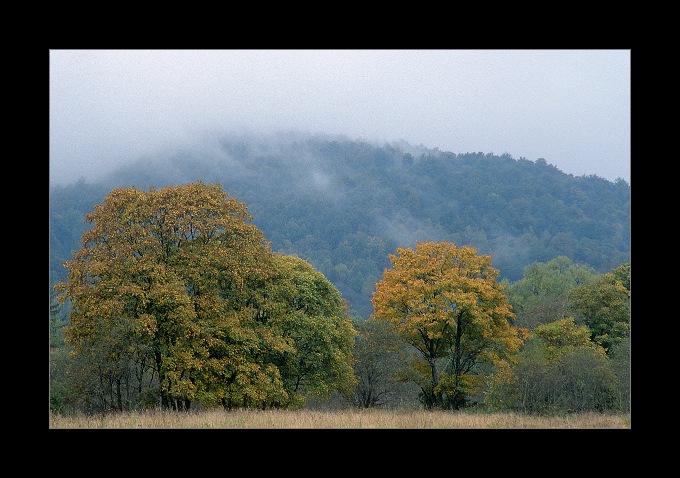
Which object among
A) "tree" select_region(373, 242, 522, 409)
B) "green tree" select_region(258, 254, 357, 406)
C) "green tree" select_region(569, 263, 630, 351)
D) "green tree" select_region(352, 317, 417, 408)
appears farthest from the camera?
"green tree" select_region(569, 263, 630, 351)

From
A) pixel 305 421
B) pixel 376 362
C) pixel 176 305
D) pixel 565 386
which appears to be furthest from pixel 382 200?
pixel 305 421

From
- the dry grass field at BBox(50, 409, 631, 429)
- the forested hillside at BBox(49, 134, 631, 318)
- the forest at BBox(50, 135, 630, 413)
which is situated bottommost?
the dry grass field at BBox(50, 409, 631, 429)

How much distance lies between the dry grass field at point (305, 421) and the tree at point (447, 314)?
38.7ft

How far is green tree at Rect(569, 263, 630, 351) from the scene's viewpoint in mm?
35781

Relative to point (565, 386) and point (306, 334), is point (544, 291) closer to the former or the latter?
point (306, 334)

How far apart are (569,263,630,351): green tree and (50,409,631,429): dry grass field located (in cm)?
1908

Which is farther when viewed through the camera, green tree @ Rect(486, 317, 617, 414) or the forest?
green tree @ Rect(486, 317, 617, 414)

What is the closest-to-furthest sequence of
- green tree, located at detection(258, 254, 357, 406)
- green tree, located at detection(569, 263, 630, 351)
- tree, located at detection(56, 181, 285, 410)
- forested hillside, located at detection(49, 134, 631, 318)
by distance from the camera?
tree, located at detection(56, 181, 285, 410), green tree, located at detection(258, 254, 357, 406), green tree, located at detection(569, 263, 630, 351), forested hillside, located at detection(49, 134, 631, 318)

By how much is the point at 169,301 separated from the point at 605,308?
26872 millimetres

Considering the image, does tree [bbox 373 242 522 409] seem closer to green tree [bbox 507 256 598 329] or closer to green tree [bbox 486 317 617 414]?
green tree [bbox 486 317 617 414]

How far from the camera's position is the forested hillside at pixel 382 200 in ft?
357

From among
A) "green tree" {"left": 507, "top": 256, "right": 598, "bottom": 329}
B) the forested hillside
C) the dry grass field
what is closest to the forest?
"green tree" {"left": 507, "top": 256, "right": 598, "bottom": 329}
